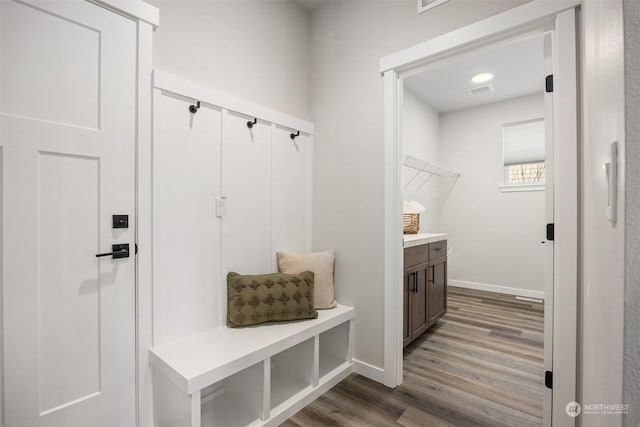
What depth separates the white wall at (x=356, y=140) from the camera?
6.91 feet

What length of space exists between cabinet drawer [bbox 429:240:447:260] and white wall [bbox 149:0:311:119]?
5.52 ft

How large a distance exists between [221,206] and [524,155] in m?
4.30

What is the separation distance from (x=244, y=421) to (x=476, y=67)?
12.6 feet

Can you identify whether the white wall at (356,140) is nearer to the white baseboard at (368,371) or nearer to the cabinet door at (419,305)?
the white baseboard at (368,371)

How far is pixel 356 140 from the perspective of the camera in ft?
7.38

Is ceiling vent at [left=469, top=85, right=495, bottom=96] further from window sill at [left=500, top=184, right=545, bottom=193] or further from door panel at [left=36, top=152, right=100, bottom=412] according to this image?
door panel at [left=36, top=152, right=100, bottom=412]

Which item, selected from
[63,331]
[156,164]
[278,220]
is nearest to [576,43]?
[278,220]

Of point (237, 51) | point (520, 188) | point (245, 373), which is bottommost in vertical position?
point (245, 373)

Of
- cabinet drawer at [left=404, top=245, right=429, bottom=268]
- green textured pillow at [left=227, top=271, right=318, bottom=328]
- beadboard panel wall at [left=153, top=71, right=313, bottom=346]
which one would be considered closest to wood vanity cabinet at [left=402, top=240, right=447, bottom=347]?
cabinet drawer at [left=404, top=245, right=429, bottom=268]

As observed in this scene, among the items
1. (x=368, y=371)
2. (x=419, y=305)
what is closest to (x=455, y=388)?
(x=368, y=371)

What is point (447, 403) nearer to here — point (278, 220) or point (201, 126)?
point (278, 220)

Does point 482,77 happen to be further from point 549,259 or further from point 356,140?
point 549,259

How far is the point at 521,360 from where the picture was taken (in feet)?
7.94

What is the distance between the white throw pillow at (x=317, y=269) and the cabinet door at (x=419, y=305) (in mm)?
754
